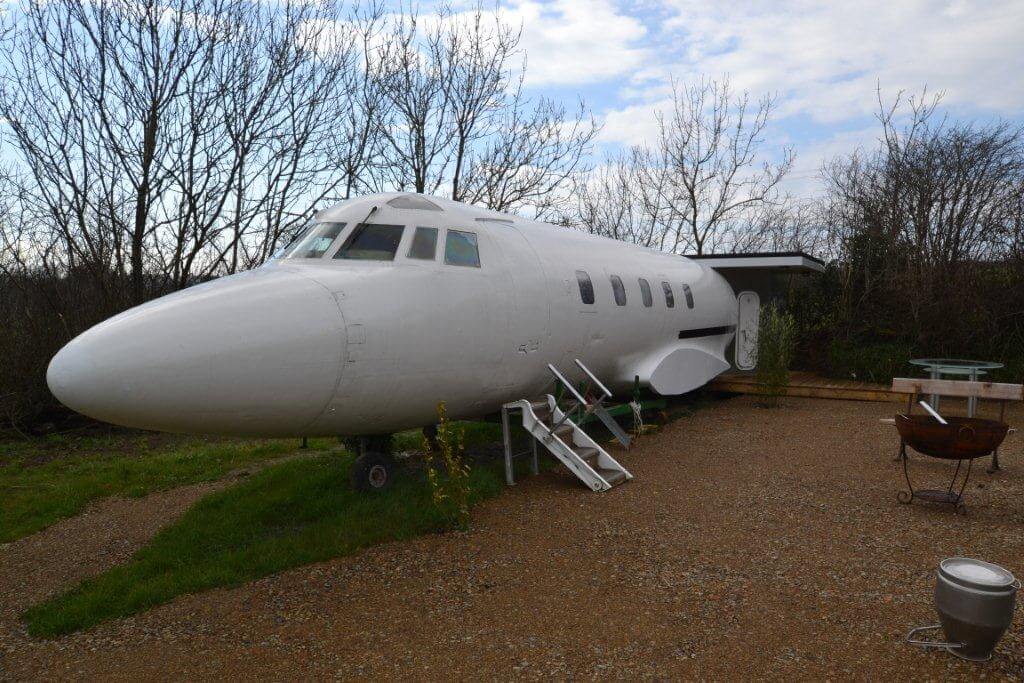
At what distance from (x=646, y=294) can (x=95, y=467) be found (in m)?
8.80

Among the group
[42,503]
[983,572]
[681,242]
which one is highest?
[681,242]

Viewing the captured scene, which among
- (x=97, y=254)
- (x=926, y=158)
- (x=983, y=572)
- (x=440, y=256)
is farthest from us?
(x=926, y=158)

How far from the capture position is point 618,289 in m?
9.50

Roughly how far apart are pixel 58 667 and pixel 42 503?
476 centimetres

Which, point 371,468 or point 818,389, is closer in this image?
point 371,468

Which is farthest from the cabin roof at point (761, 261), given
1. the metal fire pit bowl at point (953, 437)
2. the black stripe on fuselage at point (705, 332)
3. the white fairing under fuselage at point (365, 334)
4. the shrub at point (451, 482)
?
the shrub at point (451, 482)

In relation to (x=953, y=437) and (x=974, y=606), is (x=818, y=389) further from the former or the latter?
(x=974, y=606)

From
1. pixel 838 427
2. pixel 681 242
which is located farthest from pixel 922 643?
pixel 681 242

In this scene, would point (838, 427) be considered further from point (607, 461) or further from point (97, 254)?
point (97, 254)

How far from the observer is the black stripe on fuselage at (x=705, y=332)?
12039 millimetres

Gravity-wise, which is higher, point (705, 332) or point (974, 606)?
point (705, 332)

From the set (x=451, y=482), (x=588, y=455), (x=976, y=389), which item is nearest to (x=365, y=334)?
(x=451, y=482)

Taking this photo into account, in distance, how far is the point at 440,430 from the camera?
603 centimetres

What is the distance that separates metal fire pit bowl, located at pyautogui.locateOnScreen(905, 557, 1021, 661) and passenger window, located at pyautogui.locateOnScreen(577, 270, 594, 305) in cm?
513
